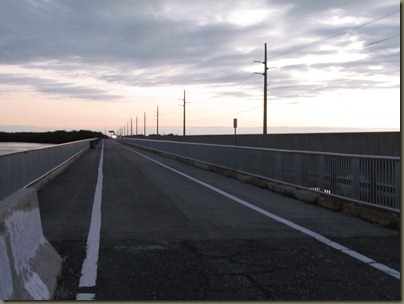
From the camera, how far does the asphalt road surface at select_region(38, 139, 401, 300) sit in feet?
18.0

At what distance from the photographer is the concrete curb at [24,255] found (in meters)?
4.21

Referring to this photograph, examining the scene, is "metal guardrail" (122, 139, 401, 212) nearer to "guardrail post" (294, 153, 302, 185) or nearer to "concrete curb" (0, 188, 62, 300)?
"guardrail post" (294, 153, 302, 185)

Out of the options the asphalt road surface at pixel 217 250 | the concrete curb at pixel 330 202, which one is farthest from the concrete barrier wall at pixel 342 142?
the asphalt road surface at pixel 217 250

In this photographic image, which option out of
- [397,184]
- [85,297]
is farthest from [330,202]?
[85,297]

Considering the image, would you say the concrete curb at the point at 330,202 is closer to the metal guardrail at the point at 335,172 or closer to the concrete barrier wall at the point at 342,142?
the metal guardrail at the point at 335,172

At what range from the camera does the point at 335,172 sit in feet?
38.4

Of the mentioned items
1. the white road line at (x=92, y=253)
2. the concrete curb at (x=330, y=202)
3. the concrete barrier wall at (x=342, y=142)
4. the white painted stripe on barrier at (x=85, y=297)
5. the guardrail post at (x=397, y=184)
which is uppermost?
the concrete barrier wall at (x=342, y=142)

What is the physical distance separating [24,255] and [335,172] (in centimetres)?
835

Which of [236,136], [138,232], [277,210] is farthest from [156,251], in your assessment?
[236,136]

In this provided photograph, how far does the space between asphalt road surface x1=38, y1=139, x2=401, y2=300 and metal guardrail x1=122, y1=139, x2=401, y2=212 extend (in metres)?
0.63

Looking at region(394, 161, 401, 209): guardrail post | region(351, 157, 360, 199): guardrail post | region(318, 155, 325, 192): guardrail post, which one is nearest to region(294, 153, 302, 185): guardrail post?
region(318, 155, 325, 192): guardrail post

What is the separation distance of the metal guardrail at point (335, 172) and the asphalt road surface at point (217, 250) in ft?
2.06

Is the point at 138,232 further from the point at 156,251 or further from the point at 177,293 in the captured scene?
the point at 177,293

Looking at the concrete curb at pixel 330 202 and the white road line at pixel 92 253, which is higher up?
the concrete curb at pixel 330 202
